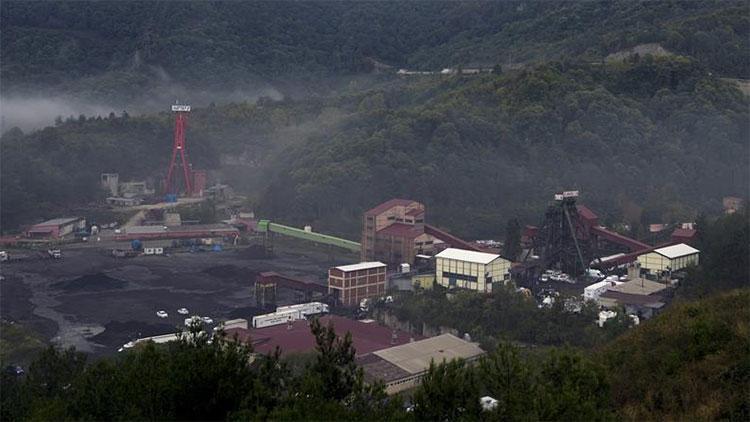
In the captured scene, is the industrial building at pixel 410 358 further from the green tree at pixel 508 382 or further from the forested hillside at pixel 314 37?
the forested hillside at pixel 314 37

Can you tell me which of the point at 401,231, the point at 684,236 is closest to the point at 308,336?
the point at 401,231

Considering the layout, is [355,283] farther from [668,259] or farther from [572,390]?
[572,390]

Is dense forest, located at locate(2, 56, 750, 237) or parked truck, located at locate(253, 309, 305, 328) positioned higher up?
dense forest, located at locate(2, 56, 750, 237)

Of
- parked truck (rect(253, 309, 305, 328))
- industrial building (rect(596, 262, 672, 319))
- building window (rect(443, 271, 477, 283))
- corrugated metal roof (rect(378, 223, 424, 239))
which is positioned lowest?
parked truck (rect(253, 309, 305, 328))

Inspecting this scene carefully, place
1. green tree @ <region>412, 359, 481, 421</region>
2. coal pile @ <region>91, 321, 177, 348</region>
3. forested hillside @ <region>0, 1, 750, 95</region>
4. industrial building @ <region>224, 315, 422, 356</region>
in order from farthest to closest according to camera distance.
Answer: forested hillside @ <region>0, 1, 750, 95</region>
coal pile @ <region>91, 321, 177, 348</region>
industrial building @ <region>224, 315, 422, 356</region>
green tree @ <region>412, 359, 481, 421</region>

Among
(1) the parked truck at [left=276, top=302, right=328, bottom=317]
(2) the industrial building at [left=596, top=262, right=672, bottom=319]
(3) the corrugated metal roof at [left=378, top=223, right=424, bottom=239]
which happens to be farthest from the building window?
(3) the corrugated metal roof at [left=378, top=223, right=424, bottom=239]

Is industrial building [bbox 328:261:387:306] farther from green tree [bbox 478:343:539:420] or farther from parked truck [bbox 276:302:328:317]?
green tree [bbox 478:343:539:420]

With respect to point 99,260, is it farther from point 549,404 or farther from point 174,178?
point 549,404
